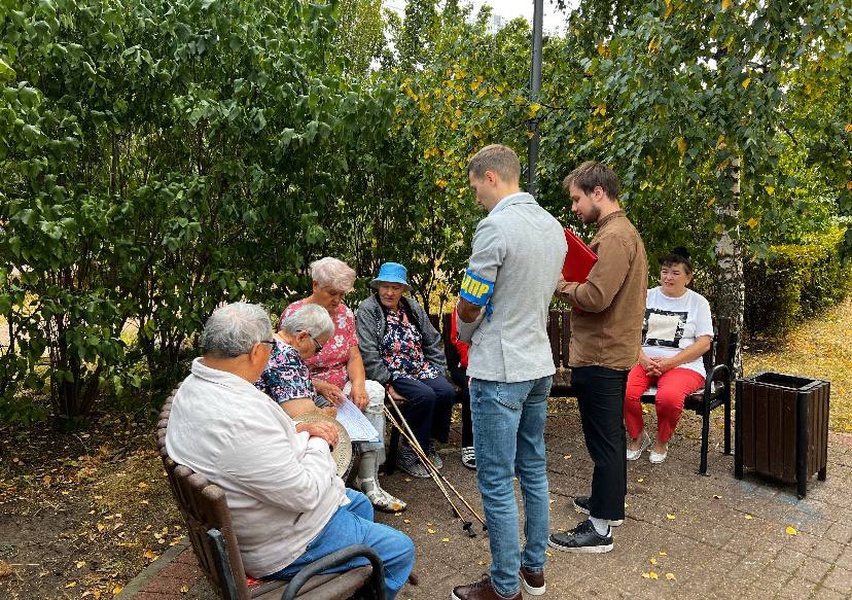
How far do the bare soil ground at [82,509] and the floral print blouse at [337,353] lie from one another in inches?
44.2

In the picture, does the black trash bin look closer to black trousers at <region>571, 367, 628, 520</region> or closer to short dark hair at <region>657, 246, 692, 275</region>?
short dark hair at <region>657, 246, 692, 275</region>

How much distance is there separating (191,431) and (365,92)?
296 cm

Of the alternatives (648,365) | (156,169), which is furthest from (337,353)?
(648,365)

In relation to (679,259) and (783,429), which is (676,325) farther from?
(783,429)

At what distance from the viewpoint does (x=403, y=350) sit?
4500mm

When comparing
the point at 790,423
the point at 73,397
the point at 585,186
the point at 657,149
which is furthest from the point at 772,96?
the point at 73,397

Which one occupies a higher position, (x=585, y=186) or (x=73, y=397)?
(x=585, y=186)

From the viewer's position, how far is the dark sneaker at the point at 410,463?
439 centimetres

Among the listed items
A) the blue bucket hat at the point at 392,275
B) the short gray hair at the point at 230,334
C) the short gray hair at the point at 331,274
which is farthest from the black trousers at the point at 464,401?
the short gray hair at the point at 230,334

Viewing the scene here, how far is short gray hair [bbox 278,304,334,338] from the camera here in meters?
3.43

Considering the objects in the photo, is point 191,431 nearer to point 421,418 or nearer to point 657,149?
point 421,418

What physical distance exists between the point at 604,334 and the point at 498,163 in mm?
1115

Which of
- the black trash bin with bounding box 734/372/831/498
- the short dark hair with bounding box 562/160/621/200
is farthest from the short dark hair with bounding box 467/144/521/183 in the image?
the black trash bin with bounding box 734/372/831/498

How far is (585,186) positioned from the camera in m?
3.37
